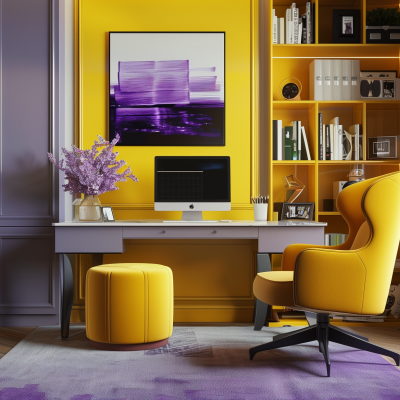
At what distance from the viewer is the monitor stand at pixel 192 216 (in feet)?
10.4

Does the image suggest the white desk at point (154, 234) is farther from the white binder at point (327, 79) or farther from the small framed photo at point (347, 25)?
the small framed photo at point (347, 25)

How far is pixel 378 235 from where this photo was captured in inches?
79.7

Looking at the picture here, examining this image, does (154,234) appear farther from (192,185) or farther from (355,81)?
(355,81)

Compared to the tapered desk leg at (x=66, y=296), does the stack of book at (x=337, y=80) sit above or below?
above

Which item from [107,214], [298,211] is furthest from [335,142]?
[107,214]

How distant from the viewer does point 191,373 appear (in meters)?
2.13

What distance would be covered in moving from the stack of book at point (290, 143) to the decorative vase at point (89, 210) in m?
1.39

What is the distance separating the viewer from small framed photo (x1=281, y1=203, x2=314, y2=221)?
3199mm

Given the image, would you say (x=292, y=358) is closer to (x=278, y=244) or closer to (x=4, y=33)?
(x=278, y=244)

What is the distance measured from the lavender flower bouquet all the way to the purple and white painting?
48 centimetres

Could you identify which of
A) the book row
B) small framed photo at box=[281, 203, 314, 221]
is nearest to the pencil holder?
small framed photo at box=[281, 203, 314, 221]

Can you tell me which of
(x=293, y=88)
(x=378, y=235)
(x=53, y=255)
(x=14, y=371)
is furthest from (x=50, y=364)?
(x=293, y=88)

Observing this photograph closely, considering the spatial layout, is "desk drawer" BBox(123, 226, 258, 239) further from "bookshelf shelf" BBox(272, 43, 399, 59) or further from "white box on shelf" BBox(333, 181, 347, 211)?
"bookshelf shelf" BBox(272, 43, 399, 59)

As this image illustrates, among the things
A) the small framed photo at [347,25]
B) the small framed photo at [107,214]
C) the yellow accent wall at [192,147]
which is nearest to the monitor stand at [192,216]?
the yellow accent wall at [192,147]
